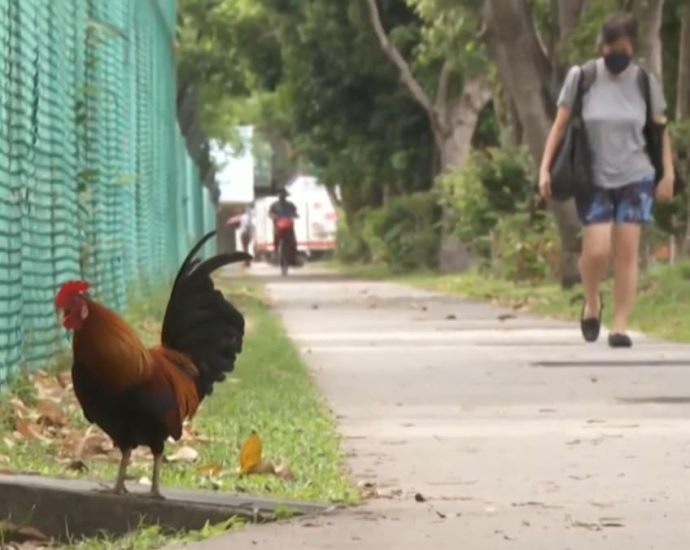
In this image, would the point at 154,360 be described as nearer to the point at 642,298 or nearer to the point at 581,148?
the point at 581,148

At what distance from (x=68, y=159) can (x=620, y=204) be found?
3.06m

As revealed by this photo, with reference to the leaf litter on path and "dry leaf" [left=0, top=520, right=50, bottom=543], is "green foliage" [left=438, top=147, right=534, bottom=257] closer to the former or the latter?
the leaf litter on path

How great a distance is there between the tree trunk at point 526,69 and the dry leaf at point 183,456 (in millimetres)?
14574

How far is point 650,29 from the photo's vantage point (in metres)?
21.9

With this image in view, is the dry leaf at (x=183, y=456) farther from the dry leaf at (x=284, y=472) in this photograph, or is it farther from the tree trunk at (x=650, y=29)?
the tree trunk at (x=650, y=29)

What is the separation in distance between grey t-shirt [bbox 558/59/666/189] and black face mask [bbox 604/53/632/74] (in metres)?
0.03

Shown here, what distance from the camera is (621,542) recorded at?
6.47 m

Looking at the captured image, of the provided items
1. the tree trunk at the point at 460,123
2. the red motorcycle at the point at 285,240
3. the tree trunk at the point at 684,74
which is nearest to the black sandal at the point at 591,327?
the tree trunk at the point at 684,74

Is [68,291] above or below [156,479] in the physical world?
above

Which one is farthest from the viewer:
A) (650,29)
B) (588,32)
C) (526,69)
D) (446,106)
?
(446,106)

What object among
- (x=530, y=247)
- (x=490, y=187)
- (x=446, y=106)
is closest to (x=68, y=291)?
(x=490, y=187)

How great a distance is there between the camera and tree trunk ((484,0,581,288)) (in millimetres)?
22938

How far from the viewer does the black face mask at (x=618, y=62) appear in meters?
14.0

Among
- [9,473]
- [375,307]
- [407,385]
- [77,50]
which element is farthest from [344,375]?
[375,307]
